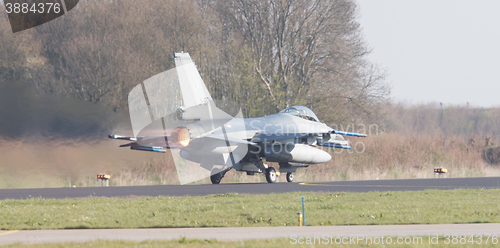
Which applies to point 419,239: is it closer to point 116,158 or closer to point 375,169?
point 116,158

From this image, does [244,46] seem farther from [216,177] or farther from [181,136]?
[181,136]

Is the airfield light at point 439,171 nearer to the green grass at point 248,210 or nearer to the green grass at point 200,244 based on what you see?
the green grass at point 248,210

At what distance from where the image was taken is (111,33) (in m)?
37.4

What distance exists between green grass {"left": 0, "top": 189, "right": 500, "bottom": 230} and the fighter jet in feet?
21.3

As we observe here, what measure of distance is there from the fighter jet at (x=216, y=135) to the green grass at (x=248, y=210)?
255 inches

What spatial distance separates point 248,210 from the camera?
15.5 metres

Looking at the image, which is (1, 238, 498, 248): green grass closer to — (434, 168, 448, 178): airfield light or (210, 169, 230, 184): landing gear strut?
(210, 169, 230, 184): landing gear strut

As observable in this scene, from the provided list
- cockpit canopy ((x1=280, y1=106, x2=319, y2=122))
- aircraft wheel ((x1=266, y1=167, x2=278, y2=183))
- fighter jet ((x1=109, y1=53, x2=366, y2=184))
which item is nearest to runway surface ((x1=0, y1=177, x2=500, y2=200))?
fighter jet ((x1=109, y1=53, x2=366, y2=184))

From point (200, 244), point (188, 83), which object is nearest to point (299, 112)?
point (188, 83)

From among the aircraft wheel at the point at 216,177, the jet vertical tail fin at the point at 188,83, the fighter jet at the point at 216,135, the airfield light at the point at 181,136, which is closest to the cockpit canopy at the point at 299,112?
the fighter jet at the point at 216,135

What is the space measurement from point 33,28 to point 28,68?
181 inches


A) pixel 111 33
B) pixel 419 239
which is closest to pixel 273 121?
pixel 111 33

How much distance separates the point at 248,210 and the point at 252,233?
4.02m

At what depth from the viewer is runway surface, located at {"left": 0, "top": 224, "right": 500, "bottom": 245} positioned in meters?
10.8
